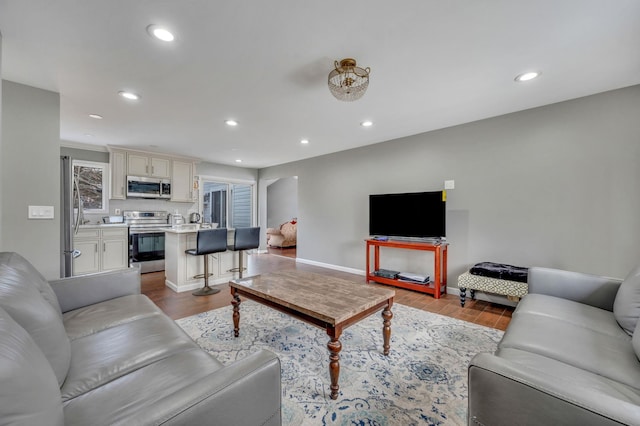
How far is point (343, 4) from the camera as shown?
154 cm

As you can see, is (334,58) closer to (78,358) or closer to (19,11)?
(19,11)

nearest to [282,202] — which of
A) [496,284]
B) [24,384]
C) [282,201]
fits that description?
[282,201]

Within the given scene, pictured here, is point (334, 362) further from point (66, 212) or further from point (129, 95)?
point (129, 95)

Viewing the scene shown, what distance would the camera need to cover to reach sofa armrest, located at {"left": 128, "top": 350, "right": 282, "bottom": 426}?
729mm

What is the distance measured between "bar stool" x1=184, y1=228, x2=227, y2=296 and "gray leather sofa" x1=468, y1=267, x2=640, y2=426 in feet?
10.8

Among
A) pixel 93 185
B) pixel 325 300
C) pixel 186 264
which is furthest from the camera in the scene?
pixel 93 185

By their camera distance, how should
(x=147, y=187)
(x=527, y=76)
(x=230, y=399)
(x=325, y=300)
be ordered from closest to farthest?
(x=230, y=399) < (x=325, y=300) < (x=527, y=76) < (x=147, y=187)

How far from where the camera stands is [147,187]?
514cm

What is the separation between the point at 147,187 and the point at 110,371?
4.84 metres

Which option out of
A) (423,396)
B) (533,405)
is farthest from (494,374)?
(423,396)

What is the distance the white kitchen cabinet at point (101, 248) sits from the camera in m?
4.05

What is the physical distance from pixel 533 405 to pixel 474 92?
2718 millimetres

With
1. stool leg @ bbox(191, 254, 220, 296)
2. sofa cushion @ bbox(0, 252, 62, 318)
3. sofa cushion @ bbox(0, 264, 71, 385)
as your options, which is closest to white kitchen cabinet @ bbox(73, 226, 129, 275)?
stool leg @ bbox(191, 254, 220, 296)

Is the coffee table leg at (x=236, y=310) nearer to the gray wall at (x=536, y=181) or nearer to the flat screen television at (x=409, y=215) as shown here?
the flat screen television at (x=409, y=215)
